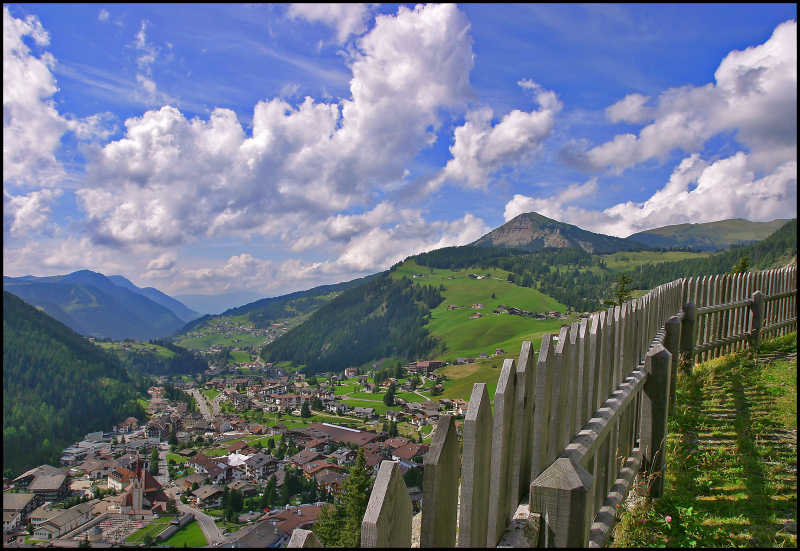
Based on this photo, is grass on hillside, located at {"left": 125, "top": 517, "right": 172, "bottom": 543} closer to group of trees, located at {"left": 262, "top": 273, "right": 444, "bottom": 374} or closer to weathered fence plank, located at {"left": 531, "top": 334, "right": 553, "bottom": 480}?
weathered fence plank, located at {"left": 531, "top": 334, "right": 553, "bottom": 480}

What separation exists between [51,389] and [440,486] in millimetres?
171441

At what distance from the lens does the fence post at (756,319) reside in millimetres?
10641

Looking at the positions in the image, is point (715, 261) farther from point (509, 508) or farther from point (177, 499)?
point (509, 508)

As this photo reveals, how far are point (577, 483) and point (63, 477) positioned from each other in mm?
97101

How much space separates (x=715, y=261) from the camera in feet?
488

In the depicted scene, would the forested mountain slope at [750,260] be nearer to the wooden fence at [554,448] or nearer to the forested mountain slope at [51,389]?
the wooden fence at [554,448]

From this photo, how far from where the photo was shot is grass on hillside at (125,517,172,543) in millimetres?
53706

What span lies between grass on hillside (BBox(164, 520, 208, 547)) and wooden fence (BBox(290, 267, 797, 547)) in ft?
189

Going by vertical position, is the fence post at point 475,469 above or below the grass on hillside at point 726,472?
above

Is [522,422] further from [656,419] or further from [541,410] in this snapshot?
[656,419]

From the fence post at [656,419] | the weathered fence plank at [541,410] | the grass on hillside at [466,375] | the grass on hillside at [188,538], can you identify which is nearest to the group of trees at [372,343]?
the grass on hillside at [466,375]

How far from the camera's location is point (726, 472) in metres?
4.94

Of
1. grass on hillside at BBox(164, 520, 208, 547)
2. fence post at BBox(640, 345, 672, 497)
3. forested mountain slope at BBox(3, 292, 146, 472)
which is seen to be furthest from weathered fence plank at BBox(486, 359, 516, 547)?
forested mountain slope at BBox(3, 292, 146, 472)

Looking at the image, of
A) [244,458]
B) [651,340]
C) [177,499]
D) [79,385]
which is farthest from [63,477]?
[651,340]
